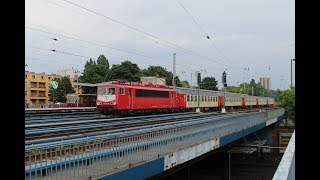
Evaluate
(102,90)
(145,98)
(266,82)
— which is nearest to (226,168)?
(145,98)

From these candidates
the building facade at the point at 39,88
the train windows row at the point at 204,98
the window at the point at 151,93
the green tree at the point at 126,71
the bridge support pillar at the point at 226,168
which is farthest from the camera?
the building facade at the point at 39,88

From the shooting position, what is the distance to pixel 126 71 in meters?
65.0

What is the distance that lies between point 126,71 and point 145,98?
35188mm

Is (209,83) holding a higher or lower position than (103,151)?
higher

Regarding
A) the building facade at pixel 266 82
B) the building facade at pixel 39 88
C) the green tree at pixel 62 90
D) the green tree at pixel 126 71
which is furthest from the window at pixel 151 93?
the building facade at pixel 266 82

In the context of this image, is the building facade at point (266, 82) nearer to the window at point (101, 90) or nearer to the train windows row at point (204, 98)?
the train windows row at point (204, 98)

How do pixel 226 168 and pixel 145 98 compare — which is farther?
pixel 145 98

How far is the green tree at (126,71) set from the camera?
210ft

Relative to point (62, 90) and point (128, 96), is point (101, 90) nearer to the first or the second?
point (128, 96)

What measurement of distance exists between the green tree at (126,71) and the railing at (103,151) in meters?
48.8
